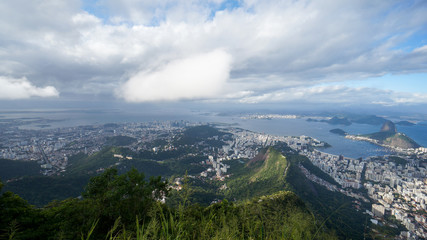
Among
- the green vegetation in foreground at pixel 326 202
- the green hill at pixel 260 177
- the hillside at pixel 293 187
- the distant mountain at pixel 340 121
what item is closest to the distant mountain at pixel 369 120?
the distant mountain at pixel 340 121

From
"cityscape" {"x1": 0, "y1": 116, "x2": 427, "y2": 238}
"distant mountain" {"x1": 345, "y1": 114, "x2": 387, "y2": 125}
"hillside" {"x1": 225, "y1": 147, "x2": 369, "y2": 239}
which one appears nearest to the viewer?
"hillside" {"x1": 225, "y1": 147, "x2": 369, "y2": 239}

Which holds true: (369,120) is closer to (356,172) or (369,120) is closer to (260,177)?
(356,172)

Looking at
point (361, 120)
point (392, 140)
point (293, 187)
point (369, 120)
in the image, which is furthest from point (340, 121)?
point (293, 187)

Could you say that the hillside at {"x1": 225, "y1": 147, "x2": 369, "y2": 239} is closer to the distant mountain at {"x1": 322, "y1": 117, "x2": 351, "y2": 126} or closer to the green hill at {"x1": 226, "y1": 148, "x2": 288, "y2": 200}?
the green hill at {"x1": 226, "y1": 148, "x2": 288, "y2": 200}

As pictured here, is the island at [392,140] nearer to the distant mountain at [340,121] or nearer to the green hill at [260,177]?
the distant mountain at [340,121]

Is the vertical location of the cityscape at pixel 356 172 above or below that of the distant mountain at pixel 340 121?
below

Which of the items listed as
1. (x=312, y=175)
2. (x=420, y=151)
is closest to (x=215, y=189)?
(x=312, y=175)

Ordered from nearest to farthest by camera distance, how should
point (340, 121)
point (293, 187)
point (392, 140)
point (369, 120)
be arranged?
point (293, 187) < point (392, 140) < point (369, 120) < point (340, 121)

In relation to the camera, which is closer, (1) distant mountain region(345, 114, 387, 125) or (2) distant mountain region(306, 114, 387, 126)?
(1) distant mountain region(345, 114, 387, 125)

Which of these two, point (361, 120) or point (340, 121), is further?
point (340, 121)

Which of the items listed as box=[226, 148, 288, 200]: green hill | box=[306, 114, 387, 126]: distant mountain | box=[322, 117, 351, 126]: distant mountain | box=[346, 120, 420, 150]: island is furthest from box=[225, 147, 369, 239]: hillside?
box=[306, 114, 387, 126]: distant mountain

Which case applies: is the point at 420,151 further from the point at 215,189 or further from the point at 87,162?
the point at 87,162
